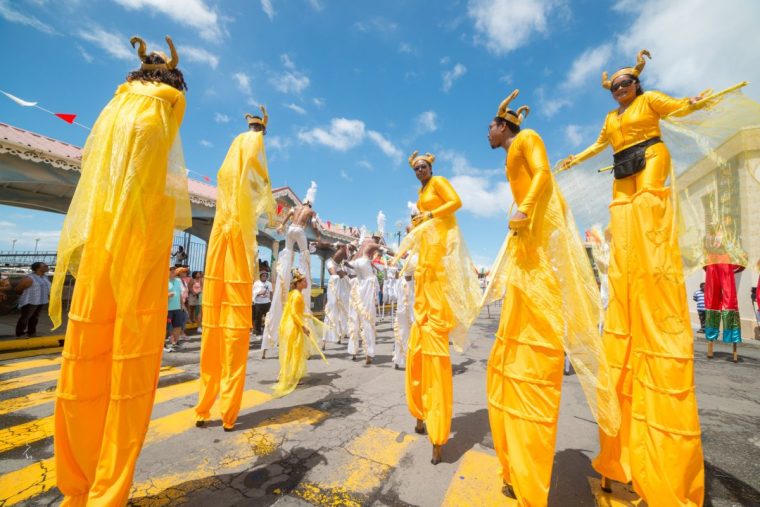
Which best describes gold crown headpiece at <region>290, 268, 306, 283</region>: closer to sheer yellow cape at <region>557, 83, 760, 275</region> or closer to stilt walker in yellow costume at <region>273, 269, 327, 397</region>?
stilt walker in yellow costume at <region>273, 269, 327, 397</region>

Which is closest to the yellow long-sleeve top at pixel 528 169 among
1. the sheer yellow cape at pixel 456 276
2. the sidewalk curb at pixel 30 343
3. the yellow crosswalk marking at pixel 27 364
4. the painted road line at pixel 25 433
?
the sheer yellow cape at pixel 456 276

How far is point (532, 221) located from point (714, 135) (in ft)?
4.21

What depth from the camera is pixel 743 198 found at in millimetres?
1938

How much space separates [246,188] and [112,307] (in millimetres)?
1684

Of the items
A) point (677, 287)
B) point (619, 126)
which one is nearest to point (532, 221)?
point (677, 287)

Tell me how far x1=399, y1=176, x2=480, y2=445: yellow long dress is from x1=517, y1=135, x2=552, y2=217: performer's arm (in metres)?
0.92

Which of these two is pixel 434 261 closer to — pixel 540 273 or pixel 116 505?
pixel 540 273

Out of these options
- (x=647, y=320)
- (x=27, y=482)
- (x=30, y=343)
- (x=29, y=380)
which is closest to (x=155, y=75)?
(x=27, y=482)

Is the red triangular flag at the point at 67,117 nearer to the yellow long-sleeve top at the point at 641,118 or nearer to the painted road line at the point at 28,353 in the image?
the painted road line at the point at 28,353

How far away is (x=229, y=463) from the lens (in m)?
2.40

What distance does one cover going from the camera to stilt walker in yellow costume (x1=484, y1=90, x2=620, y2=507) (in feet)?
5.58

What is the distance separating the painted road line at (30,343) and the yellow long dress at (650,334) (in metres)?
9.09

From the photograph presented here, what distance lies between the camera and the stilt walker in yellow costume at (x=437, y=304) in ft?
8.15

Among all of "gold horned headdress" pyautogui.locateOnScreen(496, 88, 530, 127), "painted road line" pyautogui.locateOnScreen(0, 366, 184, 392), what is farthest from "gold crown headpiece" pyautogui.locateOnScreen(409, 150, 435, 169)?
"painted road line" pyautogui.locateOnScreen(0, 366, 184, 392)
